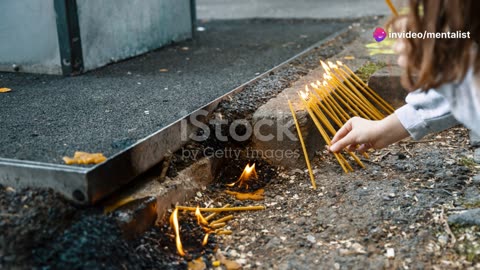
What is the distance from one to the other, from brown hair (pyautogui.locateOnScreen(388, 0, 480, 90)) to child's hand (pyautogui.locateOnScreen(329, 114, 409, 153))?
14.3 inches

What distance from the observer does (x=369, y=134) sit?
181 cm

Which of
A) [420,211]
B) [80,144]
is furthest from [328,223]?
[80,144]

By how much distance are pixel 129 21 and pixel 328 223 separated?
2379 mm

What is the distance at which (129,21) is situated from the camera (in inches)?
147

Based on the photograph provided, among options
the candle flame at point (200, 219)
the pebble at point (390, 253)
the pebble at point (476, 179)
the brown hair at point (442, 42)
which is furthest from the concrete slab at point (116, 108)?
the pebble at point (476, 179)

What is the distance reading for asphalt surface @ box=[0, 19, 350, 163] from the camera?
203 cm

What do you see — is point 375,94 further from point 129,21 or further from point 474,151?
point 129,21

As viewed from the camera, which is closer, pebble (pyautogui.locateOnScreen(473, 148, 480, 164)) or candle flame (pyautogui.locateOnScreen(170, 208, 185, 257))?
candle flame (pyautogui.locateOnScreen(170, 208, 185, 257))

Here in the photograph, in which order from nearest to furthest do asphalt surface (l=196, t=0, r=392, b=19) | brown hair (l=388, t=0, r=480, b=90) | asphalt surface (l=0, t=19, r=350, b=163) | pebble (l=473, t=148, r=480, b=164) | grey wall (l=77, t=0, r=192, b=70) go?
1. brown hair (l=388, t=0, r=480, b=90)
2. asphalt surface (l=0, t=19, r=350, b=163)
3. pebble (l=473, t=148, r=480, b=164)
4. grey wall (l=77, t=0, r=192, b=70)
5. asphalt surface (l=196, t=0, r=392, b=19)

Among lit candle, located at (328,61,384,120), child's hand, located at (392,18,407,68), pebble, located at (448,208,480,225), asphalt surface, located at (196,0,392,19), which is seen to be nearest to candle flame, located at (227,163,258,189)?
lit candle, located at (328,61,384,120)

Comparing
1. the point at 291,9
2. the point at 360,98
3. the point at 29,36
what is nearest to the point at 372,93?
the point at 360,98

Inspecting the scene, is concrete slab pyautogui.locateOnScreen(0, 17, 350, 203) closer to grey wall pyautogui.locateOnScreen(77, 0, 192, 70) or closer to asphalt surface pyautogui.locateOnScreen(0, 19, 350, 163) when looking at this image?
asphalt surface pyautogui.locateOnScreen(0, 19, 350, 163)

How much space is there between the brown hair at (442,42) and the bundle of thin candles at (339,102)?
3.00 feet

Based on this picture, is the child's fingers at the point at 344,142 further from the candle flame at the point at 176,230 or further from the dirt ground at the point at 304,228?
the candle flame at the point at 176,230
